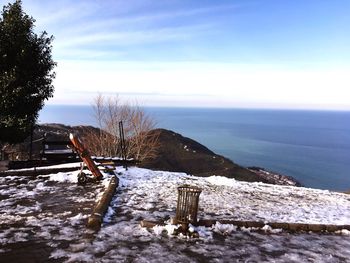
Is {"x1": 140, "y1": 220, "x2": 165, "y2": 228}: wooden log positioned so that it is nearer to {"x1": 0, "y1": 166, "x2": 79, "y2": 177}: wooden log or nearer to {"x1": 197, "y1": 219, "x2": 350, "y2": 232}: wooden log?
{"x1": 197, "y1": 219, "x2": 350, "y2": 232}: wooden log

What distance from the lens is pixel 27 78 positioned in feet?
56.0

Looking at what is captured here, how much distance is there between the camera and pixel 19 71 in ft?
54.3

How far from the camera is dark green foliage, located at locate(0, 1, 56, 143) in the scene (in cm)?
1609

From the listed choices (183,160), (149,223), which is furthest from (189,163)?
(149,223)

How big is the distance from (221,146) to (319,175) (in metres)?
52.9

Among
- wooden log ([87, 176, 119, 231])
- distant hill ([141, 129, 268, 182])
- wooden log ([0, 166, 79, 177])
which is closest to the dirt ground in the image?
wooden log ([87, 176, 119, 231])

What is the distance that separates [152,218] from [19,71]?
11.0m

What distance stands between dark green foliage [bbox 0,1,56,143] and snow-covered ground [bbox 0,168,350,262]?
353 centimetres

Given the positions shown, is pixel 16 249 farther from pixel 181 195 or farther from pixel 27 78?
pixel 27 78

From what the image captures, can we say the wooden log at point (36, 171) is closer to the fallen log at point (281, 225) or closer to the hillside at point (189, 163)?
the fallen log at point (281, 225)

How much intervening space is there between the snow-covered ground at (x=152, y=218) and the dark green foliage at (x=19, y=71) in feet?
11.6

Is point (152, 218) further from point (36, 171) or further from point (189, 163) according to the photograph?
point (189, 163)

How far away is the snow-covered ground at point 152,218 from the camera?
23.9 feet

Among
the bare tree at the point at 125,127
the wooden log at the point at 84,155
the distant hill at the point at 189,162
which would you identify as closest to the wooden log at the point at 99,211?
the wooden log at the point at 84,155
